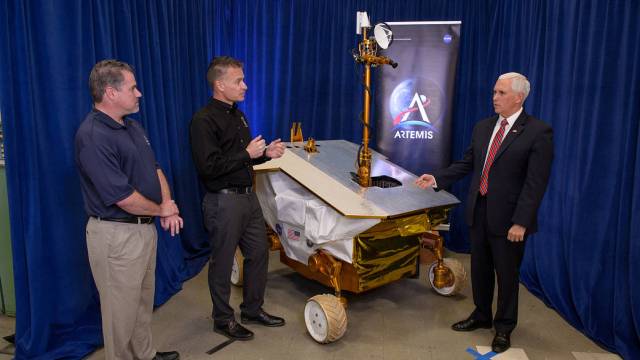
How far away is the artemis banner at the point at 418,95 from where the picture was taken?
3.98 meters

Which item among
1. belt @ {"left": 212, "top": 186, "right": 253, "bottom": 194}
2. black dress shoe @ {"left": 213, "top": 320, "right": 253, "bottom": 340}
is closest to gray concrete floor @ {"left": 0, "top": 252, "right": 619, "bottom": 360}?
black dress shoe @ {"left": 213, "top": 320, "right": 253, "bottom": 340}

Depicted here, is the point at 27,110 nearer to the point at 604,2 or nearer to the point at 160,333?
the point at 160,333

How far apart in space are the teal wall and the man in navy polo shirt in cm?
108

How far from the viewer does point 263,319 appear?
2809mm

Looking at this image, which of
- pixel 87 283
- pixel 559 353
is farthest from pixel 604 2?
pixel 87 283

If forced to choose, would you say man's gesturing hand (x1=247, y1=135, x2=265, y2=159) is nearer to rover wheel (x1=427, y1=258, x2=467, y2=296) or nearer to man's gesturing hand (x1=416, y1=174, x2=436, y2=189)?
Answer: man's gesturing hand (x1=416, y1=174, x2=436, y2=189)

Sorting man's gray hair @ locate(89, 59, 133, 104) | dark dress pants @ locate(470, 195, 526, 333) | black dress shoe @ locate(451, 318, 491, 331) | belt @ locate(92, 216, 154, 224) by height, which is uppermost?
man's gray hair @ locate(89, 59, 133, 104)

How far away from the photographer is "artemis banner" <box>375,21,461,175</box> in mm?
3977

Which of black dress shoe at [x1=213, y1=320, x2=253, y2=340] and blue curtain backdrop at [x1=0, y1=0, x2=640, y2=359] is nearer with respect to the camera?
blue curtain backdrop at [x1=0, y1=0, x2=640, y2=359]

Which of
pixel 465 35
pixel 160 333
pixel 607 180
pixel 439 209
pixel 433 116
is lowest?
pixel 160 333

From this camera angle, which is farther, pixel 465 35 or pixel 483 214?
pixel 465 35

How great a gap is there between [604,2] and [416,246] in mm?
1823

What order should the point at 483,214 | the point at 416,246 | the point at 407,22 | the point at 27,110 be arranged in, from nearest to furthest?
the point at 27,110, the point at 483,214, the point at 416,246, the point at 407,22

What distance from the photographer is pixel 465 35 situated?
13.9 feet
